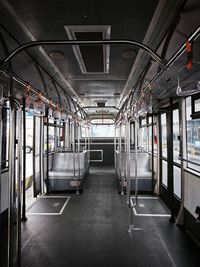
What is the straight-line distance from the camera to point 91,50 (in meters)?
2.40

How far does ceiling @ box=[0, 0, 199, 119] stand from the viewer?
1.56 meters

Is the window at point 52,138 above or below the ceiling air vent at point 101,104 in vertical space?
below

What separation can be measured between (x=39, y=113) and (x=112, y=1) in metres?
3.12

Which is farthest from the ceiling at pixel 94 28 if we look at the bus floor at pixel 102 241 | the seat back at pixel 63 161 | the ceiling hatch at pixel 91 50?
the seat back at pixel 63 161

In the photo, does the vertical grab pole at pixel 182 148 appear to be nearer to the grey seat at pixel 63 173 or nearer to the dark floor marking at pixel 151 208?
the dark floor marking at pixel 151 208

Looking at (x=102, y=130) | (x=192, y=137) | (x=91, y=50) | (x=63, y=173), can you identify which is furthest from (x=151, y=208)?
(x=102, y=130)

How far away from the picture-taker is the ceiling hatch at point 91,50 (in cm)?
190

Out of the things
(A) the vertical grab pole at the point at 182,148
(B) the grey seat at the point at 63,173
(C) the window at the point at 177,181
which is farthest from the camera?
(B) the grey seat at the point at 63,173

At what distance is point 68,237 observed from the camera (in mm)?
2879

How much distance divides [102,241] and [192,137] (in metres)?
2.12

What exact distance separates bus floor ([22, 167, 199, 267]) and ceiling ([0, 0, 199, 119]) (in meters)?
2.25

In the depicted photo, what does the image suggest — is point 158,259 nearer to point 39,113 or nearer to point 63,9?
point 63,9

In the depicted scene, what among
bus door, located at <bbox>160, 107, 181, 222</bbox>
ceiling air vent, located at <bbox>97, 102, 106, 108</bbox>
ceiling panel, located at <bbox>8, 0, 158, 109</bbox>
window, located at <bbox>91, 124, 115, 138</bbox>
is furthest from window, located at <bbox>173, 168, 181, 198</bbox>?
window, located at <bbox>91, 124, 115, 138</bbox>

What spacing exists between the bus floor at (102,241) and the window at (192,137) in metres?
1.17
